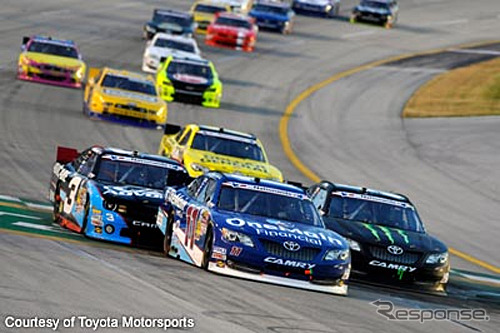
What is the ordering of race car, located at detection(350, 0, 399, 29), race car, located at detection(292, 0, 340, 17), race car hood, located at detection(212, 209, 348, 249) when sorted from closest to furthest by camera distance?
race car hood, located at detection(212, 209, 348, 249)
race car, located at detection(350, 0, 399, 29)
race car, located at detection(292, 0, 340, 17)

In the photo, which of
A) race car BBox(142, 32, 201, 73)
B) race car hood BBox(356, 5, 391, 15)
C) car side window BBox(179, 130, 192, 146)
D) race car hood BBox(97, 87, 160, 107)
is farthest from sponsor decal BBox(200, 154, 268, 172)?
race car hood BBox(356, 5, 391, 15)

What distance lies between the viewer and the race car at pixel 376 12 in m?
73.5

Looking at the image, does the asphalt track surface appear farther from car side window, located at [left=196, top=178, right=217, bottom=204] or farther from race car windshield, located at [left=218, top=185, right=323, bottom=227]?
race car windshield, located at [left=218, top=185, right=323, bottom=227]

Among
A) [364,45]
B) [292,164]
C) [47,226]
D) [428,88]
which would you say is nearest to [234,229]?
[47,226]

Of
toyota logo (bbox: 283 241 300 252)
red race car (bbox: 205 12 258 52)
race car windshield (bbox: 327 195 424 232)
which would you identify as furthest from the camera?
red race car (bbox: 205 12 258 52)

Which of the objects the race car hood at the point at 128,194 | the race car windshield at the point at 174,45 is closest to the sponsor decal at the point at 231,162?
the race car hood at the point at 128,194

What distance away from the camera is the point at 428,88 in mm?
54344

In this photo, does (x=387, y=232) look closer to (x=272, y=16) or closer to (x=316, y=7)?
(x=272, y=16)

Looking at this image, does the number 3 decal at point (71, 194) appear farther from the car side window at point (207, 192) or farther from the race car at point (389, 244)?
the race car at point (389, 244)

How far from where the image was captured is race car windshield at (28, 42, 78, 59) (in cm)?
4597

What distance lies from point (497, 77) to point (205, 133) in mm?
27077

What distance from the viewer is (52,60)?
150 ft

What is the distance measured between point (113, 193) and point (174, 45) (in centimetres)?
3210

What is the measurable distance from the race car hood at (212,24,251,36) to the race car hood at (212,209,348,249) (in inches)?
1718
